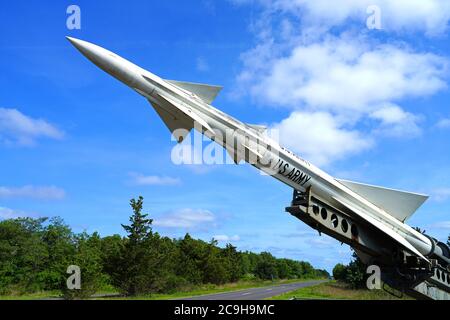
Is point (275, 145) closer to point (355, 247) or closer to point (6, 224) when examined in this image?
point (355, 247)

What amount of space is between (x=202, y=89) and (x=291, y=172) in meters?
2.98

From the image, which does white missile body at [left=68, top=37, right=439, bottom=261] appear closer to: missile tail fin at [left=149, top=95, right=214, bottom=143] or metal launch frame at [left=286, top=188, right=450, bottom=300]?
missile tail fin at [left=149, top=95, right=214, bottom=143]

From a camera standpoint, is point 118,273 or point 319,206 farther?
point 118,273

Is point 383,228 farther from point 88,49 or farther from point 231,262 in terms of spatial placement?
point 231,262

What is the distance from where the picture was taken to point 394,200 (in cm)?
1159

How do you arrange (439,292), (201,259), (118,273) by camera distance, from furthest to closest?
(201,259)
(118,273)
(439,292)

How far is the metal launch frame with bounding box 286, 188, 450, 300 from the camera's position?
32.3ft

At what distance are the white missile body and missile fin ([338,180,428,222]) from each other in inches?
17.8

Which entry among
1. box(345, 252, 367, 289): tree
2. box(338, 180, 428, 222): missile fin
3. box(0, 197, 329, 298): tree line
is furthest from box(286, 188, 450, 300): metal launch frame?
box(345, 252, 367, 289): tree

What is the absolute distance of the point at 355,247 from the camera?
1047 centimetres

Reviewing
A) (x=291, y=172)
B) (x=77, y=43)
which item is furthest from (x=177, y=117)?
(x=291, y=172)

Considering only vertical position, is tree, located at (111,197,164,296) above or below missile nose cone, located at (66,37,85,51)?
below
